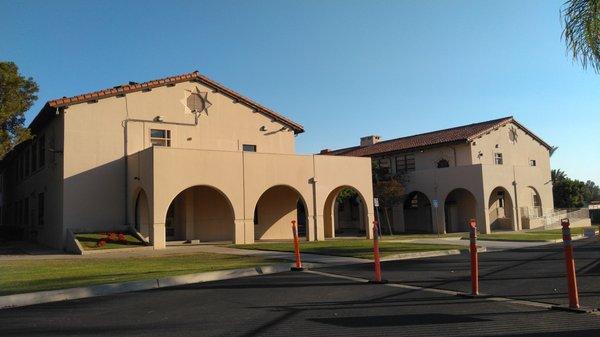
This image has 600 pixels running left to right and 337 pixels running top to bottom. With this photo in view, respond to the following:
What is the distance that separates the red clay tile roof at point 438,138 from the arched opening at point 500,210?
4276 millimetres

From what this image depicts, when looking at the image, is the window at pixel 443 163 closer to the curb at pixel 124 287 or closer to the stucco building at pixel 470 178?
the stucco building at pixel 470 178

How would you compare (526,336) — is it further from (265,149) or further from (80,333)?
(265,149)

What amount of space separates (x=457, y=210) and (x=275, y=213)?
1471 centimetres

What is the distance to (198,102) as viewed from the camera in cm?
2716

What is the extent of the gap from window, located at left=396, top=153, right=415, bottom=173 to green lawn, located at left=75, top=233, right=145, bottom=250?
22748 millimetres

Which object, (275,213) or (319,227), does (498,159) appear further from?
(319,227)

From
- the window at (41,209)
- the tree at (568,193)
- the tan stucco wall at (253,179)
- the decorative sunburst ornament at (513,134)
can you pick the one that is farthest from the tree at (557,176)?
the window at (41,209)

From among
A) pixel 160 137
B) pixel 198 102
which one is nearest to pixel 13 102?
pixel 160 137

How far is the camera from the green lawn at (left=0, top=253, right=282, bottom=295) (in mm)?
11242

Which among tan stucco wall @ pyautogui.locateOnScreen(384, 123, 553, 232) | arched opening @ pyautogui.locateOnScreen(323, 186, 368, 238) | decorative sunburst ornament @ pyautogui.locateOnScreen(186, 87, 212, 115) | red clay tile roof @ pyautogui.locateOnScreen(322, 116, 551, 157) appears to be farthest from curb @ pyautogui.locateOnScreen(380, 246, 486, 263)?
arched opening @ pyautogui.locateOnScreen(323, 186, 368, 238)

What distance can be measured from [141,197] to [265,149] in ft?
22.6

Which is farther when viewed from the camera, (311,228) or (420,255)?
(311,228)

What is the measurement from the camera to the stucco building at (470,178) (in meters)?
35.5

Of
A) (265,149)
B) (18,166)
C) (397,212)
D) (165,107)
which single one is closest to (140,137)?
(165,107)
